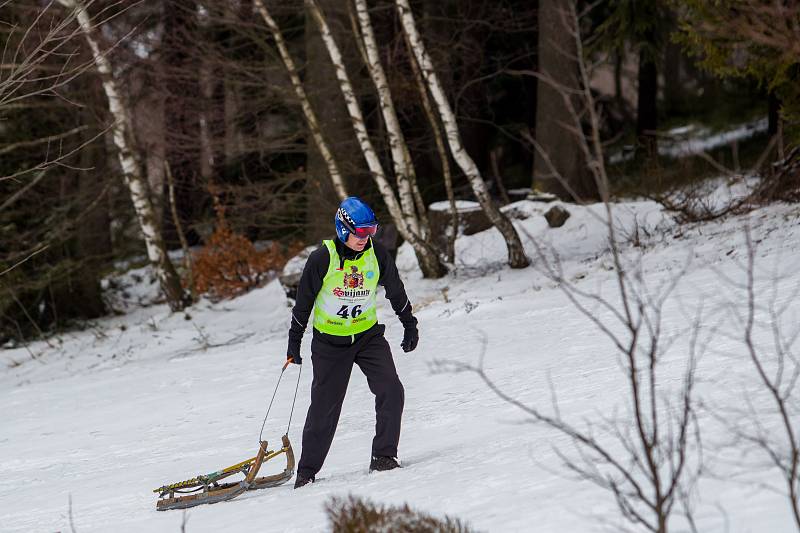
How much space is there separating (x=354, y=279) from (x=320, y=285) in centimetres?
23

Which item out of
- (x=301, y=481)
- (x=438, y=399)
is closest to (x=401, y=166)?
(x=438, y=399)

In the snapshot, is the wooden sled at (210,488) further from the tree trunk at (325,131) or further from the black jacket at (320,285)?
the tree trunk at (325,131)

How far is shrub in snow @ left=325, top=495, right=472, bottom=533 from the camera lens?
405 cm

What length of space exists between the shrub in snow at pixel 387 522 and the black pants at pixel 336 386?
1925 millimetres

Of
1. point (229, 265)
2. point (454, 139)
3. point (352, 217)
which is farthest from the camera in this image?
point (229, 265)

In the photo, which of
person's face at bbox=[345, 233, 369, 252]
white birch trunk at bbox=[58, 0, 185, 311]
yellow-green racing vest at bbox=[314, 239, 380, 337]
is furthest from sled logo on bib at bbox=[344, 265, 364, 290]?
white birch trunk at bbox=[58, 0, 185, 311]

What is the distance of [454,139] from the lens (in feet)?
42.7

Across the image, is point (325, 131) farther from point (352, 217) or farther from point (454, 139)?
point (352, 217)

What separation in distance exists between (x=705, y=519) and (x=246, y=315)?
11.8m

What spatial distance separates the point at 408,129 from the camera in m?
17.7

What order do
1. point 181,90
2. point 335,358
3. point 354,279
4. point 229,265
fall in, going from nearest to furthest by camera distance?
1. point 354,279
2. point 335,358
3. point 181,90
4. point 229,265

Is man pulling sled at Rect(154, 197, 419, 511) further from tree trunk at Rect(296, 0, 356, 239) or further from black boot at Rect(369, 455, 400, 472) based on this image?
tree trunk at Rect(296, 0, 356, 239)

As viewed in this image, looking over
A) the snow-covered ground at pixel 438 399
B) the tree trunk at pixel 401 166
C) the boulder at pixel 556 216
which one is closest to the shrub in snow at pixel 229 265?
the snow-covered ground at pixel 438 399

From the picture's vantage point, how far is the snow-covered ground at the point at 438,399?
4898 millimetres
